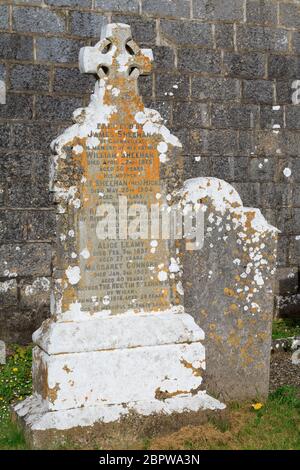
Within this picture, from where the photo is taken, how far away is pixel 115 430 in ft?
16.3

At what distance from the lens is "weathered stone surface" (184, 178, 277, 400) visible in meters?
5.93

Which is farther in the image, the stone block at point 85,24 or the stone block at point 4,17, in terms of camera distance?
the stone block at point 85,24

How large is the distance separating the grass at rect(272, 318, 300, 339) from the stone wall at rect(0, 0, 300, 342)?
→ 0.17m

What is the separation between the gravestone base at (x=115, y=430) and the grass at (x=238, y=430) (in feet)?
0.13

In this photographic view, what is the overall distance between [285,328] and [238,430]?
129 inches

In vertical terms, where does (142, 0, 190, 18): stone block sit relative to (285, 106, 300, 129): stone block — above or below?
above

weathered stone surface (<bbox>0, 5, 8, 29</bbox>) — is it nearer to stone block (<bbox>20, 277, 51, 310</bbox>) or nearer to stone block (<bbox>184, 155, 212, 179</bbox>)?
stone block (<bbox>184, 155, 212, 179</bbox>)

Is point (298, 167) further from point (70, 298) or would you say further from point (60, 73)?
point (70, 298)

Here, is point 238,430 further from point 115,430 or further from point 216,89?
point 216,89

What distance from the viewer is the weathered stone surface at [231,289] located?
19.5ft

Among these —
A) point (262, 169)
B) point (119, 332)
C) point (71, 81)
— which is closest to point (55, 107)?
point (71, 81)

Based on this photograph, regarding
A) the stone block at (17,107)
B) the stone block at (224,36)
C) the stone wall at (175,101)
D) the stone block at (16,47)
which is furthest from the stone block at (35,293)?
the stone block at (224,36)

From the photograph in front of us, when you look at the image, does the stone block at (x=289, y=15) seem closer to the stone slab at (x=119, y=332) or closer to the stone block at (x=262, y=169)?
the stone block at (x=262, y=169)

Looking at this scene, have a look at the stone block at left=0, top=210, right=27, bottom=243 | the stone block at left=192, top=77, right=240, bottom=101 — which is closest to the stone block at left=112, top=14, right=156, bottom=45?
the stone block at left=192, top=77, right=240, bottom=101
